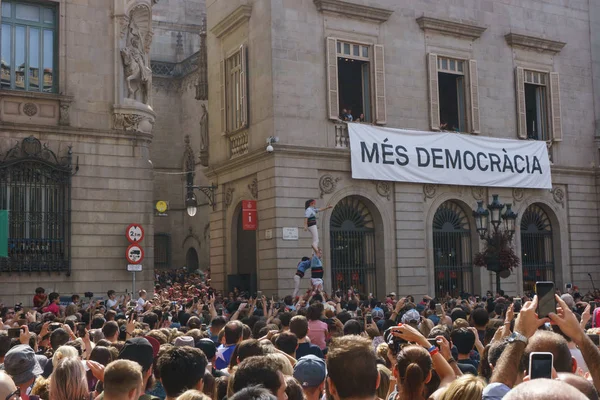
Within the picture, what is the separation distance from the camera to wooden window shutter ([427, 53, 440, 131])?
28.4 m

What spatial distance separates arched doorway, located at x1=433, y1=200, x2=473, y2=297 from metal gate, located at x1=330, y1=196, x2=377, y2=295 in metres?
2.80

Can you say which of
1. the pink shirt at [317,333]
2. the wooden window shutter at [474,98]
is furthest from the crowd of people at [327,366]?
the wooden window shutter at [474,98]

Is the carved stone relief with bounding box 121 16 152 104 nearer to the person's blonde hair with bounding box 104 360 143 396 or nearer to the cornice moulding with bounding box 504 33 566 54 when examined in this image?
the cornice moulding with bounding box 504 33 566 54

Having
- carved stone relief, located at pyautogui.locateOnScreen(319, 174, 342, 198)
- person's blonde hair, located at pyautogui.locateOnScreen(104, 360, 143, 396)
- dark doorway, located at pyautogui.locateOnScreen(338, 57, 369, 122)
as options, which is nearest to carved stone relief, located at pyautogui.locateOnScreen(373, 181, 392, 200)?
carved stone relief, located at pyautogui.locateOnScreen(319, 174, 342, 198)

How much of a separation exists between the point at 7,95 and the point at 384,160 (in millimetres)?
12465

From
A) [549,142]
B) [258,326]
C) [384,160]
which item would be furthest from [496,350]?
[549,142]

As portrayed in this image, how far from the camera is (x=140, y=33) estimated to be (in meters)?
22.4

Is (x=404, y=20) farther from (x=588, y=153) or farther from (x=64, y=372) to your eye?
(x=64, y=372)

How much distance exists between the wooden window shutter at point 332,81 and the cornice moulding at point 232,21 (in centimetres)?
306

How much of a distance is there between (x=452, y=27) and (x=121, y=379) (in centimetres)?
2615

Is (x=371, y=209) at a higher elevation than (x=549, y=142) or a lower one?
lower

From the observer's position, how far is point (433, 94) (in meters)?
28.5

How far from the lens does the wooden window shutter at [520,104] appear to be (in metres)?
30.8

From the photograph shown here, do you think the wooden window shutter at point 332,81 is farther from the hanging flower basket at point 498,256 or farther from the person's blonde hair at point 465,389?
the person's blonde hair at point 465,389
